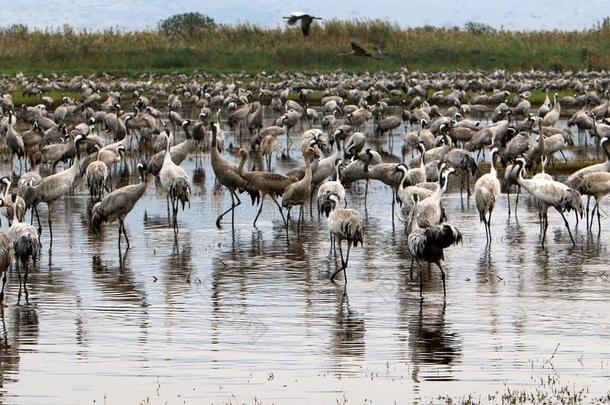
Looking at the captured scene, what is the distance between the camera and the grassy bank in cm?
5862

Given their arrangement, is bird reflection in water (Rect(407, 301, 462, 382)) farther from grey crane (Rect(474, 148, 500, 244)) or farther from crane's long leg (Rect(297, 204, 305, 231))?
crane's long leg (Rect(297, 204, 305, 231))

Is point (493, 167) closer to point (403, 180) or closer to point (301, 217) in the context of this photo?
point (403, 180)

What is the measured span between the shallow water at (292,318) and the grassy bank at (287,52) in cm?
4009

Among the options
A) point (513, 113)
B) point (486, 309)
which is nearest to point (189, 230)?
point (486, 309)

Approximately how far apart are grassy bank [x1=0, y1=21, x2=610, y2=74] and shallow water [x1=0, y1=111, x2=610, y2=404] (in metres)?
Result: 40.1

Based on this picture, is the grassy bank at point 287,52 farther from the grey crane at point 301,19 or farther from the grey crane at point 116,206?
the grey crane at point 116,206

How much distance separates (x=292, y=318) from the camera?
12.7 metres

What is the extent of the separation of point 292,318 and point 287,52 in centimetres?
4759

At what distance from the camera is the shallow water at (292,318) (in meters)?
10.2

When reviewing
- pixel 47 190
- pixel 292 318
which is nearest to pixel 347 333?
pixel 292 318

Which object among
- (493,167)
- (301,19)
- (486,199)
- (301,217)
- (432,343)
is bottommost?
(432,343)

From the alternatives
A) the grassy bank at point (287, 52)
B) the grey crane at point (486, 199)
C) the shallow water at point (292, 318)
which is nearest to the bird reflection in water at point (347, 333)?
the shallow water at point (292, 318)

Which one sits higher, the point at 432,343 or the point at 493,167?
the point at 493,167

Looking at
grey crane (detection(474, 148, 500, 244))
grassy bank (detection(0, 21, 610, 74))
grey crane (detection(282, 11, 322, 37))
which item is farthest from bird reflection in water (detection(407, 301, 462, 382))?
grassy bank (detection(0, 21, 610, 74))
